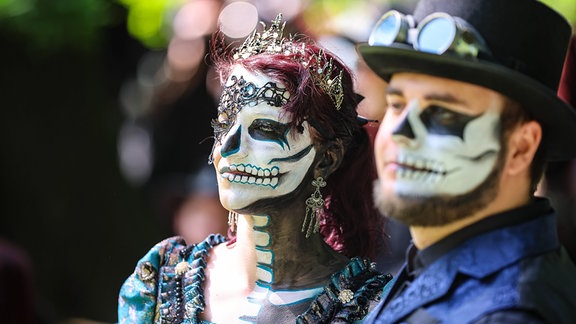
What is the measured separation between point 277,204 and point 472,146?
99 centimetres

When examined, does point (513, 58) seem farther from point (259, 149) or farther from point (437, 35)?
point (259, 149)

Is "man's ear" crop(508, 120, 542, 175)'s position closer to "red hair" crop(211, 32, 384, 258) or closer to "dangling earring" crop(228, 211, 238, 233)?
"red hair" crop(211, 32, 384, 258)

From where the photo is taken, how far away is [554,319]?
309 centimetres

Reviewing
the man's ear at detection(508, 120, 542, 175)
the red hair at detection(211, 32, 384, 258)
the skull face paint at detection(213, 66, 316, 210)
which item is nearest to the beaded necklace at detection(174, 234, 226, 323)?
the skull face paint at detection(213, 66, 316, 210)

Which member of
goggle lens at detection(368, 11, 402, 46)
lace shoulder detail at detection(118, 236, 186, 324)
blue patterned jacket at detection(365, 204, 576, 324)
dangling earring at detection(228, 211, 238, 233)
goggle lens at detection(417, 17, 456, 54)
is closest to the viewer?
blue patterned jacket at detection(365, 204, 576, 324)

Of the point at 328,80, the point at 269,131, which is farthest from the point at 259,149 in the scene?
the point at 328,80

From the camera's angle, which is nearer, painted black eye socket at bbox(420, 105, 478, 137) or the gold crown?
painted black eye socket at bbox(420, 105, 478, 137)

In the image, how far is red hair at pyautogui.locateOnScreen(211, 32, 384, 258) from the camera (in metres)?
4.08

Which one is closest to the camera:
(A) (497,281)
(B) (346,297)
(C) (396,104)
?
(A) (497,281)

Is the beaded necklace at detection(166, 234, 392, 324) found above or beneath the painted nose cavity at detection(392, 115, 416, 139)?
beneath

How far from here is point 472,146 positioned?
3262 mm

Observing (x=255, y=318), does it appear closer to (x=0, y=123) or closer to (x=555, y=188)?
(x=555, y=188)

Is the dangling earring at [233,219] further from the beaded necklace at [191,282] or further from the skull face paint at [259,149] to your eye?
the skull face paint at [259,149]

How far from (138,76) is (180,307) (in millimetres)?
4893
